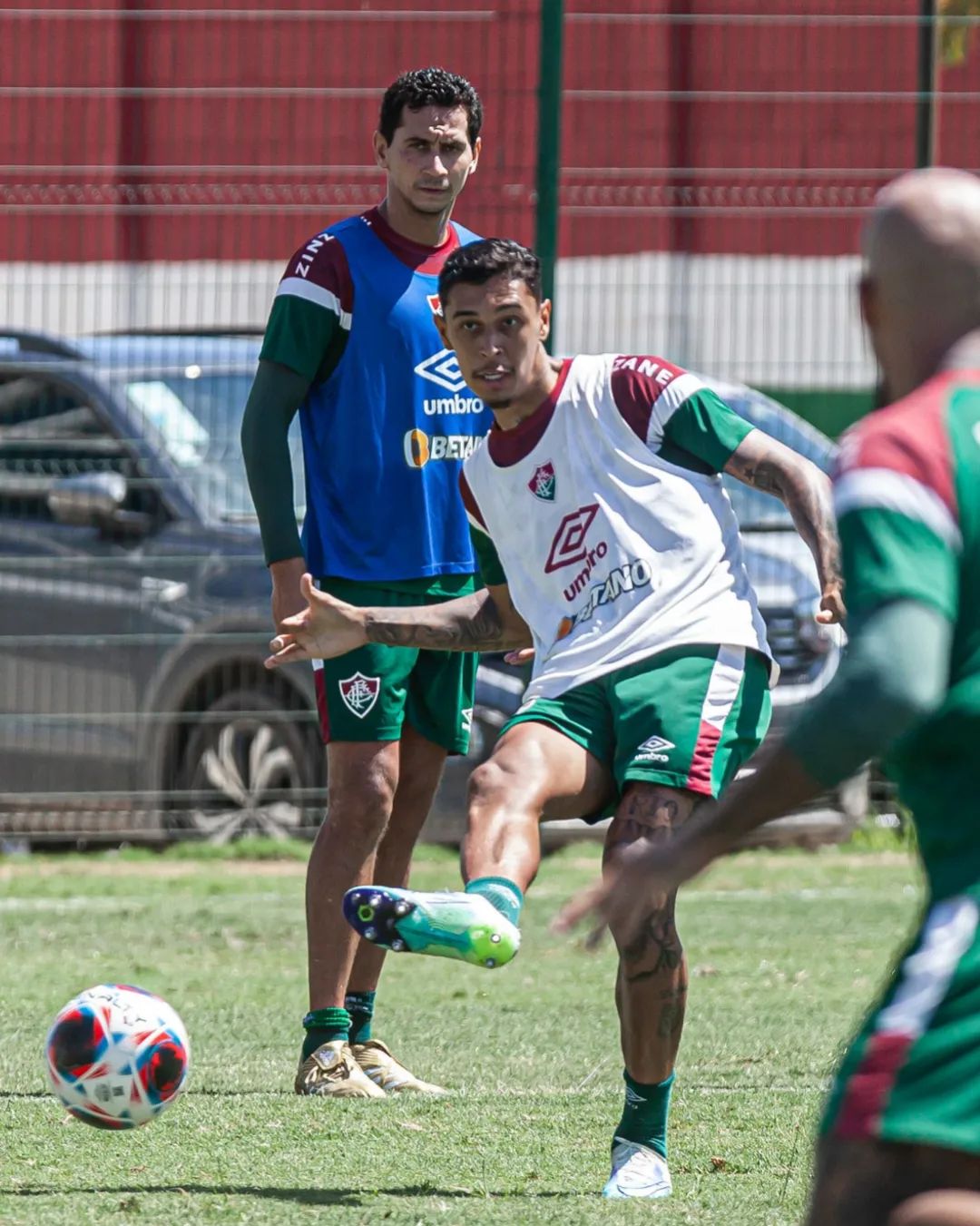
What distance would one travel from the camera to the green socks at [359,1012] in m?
6.21

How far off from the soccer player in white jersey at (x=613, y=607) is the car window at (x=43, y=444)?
18.4 feet

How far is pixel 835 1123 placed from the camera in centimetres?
260

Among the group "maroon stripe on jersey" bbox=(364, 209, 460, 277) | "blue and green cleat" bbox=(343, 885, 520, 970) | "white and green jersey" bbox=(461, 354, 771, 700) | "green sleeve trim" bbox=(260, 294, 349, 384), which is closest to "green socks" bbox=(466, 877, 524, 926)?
→ "blue and green cleat" bbox=(343, 885, 520, 970)

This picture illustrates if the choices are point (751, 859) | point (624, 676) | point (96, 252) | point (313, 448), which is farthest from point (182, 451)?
point (624, 676)

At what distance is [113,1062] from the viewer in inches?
187

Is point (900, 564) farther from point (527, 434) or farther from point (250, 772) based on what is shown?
point (250, 772)

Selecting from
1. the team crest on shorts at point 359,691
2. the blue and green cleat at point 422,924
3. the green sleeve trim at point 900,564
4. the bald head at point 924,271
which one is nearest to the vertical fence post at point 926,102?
the team crest on shorts at point 359,691

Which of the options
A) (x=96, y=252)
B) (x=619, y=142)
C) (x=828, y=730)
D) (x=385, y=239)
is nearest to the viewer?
(x=828, y=730)

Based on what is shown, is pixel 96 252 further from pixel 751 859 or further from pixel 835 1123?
pixel 835 1123

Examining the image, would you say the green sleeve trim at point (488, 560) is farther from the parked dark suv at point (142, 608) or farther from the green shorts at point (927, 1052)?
the parked dark suv at point (142, 608)

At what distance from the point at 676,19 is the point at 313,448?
22.5 feet

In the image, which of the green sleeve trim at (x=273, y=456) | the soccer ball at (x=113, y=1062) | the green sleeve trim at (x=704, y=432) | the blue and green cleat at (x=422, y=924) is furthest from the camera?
the green sleeve trim at (x=273, y=456)

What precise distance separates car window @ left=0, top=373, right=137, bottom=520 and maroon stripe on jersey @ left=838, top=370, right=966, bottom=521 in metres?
8.19

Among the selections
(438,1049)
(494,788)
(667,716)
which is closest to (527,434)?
(667,716)
